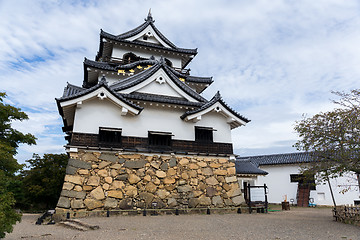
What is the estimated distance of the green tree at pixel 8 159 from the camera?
505 cm

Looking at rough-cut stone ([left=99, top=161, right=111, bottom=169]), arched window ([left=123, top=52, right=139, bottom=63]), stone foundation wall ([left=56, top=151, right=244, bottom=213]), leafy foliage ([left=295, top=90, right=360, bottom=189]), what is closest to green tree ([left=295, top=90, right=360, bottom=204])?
leafy foliage ([left=295, top=90, right=360, bottom=189])

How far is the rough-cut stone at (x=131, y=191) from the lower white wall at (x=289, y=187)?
13.6 m

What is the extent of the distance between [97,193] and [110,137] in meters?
2.61

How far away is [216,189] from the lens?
12.6m

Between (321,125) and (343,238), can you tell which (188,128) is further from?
(343,238)

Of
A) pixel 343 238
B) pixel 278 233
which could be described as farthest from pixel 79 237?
pixel 343 238

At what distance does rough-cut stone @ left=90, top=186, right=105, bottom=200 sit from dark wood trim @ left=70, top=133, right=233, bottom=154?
1985mm

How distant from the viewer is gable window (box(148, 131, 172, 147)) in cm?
1250

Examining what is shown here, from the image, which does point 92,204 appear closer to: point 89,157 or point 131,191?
point 131,191

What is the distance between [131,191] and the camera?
11242 mm

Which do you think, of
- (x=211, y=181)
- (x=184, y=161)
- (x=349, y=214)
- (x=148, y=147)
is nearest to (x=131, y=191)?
(x=148, y=147)

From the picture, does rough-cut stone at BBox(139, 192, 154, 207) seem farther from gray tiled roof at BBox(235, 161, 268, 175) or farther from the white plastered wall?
gray tiled roof at BBox(235, 161, 268, 175)

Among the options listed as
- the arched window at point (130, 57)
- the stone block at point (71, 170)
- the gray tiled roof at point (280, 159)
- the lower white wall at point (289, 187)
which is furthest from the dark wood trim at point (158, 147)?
the gray tiled roof at point (280, 159)

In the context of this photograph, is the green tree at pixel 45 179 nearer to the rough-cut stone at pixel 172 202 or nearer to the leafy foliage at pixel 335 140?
the rough-cut stone at pixel 172 202
